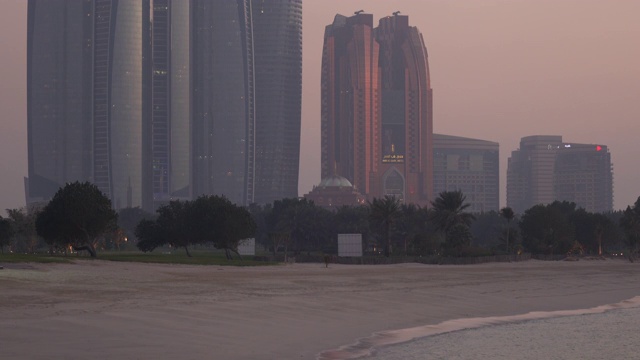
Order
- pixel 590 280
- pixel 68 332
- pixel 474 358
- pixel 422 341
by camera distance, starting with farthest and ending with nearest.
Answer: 1. pixel 590 280
2. pixel 422 341
3. pixel 474 358
4. pixel 68 332

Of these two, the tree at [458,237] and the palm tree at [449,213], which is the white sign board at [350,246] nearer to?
the tree at [458,237]

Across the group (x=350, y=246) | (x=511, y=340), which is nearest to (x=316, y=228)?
(x=350, y=246)

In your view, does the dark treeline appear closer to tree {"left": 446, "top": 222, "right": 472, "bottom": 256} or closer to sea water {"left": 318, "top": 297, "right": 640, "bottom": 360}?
tree {"left": 446, "top": 222, "right": 472, "bottom": 256}

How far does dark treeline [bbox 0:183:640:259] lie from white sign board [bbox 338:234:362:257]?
10.5m

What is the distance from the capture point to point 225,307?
41438 mm

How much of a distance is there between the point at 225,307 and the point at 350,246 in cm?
7897

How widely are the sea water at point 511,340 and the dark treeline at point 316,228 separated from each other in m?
51.3

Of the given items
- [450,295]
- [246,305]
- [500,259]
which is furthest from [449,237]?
[246,305]

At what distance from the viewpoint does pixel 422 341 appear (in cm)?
3784

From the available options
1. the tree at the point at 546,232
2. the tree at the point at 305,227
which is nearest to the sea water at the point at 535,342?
the tree at the point at 546,232

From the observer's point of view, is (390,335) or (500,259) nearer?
(390,335)

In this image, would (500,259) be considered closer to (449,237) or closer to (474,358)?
(449,237)

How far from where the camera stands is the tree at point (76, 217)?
87.2m

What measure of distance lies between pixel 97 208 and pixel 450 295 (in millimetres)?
42920
